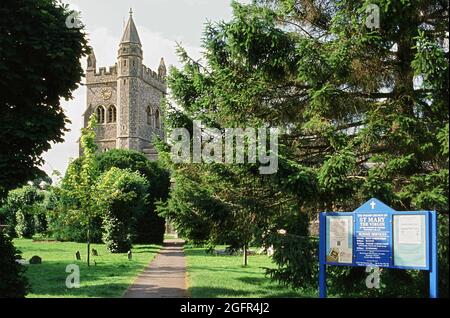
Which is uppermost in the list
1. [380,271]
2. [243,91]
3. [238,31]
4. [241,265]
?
[238,31]

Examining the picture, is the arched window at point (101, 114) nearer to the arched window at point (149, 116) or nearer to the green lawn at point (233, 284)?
the arched window at point (149, 116)

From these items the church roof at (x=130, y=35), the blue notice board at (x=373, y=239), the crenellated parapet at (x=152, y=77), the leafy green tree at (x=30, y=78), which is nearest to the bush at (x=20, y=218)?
the crenellated parapet at (x=152, y=77)

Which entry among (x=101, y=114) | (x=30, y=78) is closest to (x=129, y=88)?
(x=101, y=114)

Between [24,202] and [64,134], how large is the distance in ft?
131

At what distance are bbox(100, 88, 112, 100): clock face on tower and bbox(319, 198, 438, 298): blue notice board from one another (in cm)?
5559

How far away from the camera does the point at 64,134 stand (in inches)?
463

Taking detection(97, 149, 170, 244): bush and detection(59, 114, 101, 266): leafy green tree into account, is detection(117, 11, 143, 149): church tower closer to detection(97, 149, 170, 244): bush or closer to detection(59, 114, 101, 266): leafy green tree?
detection(97, 149, 170, 244): bush

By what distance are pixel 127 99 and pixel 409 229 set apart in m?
53.2

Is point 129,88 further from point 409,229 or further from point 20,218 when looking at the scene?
point 409,229

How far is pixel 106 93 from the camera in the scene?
62.1 meters

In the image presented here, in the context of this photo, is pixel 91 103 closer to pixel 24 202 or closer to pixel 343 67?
pixel 24 202

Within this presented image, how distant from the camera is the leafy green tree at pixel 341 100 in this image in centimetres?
1032

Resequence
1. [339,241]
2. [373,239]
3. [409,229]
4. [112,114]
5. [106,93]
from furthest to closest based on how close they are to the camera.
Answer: [112,114]
[106,93]
[339,241]
[373,239]
[409,229]

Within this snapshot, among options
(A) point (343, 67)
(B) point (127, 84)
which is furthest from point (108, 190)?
(B) point (127, 84)
